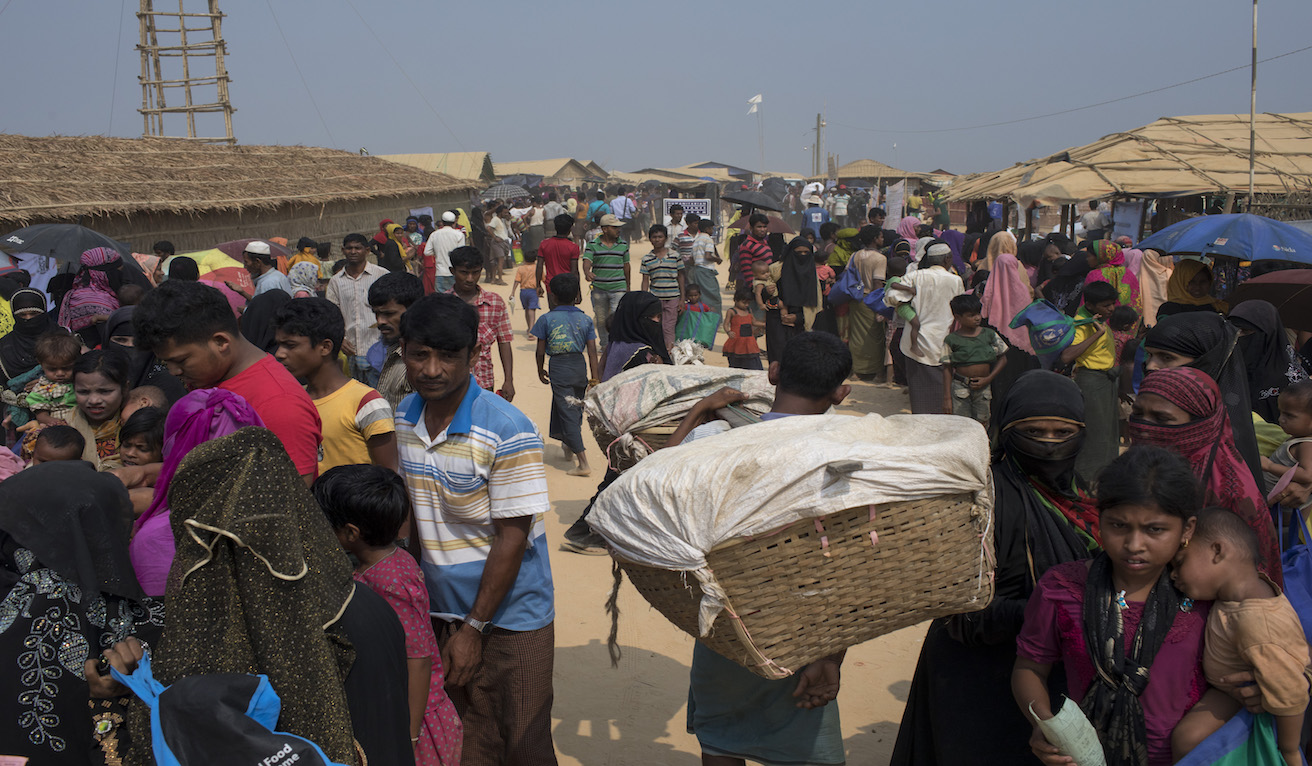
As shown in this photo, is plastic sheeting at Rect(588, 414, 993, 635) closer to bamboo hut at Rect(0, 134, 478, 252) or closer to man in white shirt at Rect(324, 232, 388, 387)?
man in white shirt at Rect(324, 232, 388, 387)

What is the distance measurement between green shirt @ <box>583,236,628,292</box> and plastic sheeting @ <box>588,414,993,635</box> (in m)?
7.56

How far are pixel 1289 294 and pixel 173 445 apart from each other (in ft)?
19.8

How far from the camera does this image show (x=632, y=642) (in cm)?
493

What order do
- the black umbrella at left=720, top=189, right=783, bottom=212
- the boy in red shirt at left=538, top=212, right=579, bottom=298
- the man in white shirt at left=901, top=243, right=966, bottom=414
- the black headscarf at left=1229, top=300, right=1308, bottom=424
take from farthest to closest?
the black umbrella at left=720, top=189, right=783, bottom=212, the boy in red shirt at left=538, top=212, right=579, bottom=298, the man in white shirt at left=901, top=243, right=966, bottom=414, the black headscarf at left=1229, top=300, right=1308, bottom=424

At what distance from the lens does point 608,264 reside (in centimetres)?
965

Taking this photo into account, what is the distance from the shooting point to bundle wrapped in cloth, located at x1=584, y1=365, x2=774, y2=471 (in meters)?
3.19

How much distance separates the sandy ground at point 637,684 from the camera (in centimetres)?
397

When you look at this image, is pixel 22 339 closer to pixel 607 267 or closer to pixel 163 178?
pixel 607 267

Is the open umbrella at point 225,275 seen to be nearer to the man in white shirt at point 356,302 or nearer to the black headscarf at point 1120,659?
the man in white shirt at point 356,302

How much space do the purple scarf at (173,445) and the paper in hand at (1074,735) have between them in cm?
213

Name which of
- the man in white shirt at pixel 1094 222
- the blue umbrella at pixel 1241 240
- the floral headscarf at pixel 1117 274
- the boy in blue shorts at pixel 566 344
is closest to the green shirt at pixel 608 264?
the boy in blue shorts at pixel 566 344

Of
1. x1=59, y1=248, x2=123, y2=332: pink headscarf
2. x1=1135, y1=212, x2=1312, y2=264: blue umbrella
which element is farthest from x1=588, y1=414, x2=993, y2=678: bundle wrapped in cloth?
x1=59, y1=248, x2=123, y2=332: pink headscarf

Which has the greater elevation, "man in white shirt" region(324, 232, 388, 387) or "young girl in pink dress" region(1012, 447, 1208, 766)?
"man in white shirt" region(324, 232, 388, 387)

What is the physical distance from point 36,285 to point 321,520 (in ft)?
27.1
